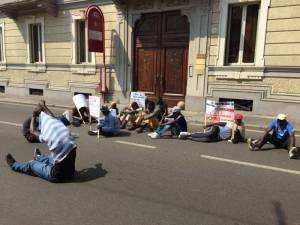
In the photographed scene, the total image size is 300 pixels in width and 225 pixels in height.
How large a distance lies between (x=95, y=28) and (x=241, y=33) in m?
6.63

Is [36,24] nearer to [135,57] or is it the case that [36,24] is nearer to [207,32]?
[135,57]

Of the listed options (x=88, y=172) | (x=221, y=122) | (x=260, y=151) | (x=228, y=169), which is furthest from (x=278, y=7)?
(x=88, y=172)

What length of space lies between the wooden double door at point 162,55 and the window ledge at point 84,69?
242 cm

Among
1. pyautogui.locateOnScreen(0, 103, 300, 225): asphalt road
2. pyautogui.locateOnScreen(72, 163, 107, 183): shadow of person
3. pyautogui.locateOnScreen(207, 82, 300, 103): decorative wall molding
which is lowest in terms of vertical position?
pyautogui.locateOnScreen(72, 163, 107, 183): shadow of person

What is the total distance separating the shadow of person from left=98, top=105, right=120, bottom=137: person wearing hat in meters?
2.62

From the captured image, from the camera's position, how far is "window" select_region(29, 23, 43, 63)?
57.3 feet

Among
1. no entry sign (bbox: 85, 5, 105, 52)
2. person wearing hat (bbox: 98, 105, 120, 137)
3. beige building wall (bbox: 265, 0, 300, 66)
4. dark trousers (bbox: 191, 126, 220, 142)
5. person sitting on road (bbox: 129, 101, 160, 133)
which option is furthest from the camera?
no entry sign (bbox: 85, 5, 105, 52)

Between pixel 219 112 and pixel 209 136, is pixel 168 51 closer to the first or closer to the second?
pixel 219 112

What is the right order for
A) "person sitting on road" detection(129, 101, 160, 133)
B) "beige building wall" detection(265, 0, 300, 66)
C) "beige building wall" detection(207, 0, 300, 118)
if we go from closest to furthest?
"person sitting on road" detection(129, 101, 160, 133)
"beige building wall" detection(265, 0, 300, 66)
"beige building wall" detection(207, 0, 300, 118)

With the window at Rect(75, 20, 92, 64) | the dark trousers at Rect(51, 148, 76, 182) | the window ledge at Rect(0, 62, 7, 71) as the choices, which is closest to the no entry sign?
the window at Rect(75, 20, 92, 64)

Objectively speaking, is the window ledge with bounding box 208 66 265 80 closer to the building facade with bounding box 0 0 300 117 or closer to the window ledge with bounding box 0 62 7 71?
the building facade with bounding box 0 0 300 117

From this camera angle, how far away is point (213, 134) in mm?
7688

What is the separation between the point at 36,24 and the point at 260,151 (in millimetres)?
15237

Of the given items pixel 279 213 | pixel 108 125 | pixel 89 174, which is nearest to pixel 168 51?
pixel 108 125
